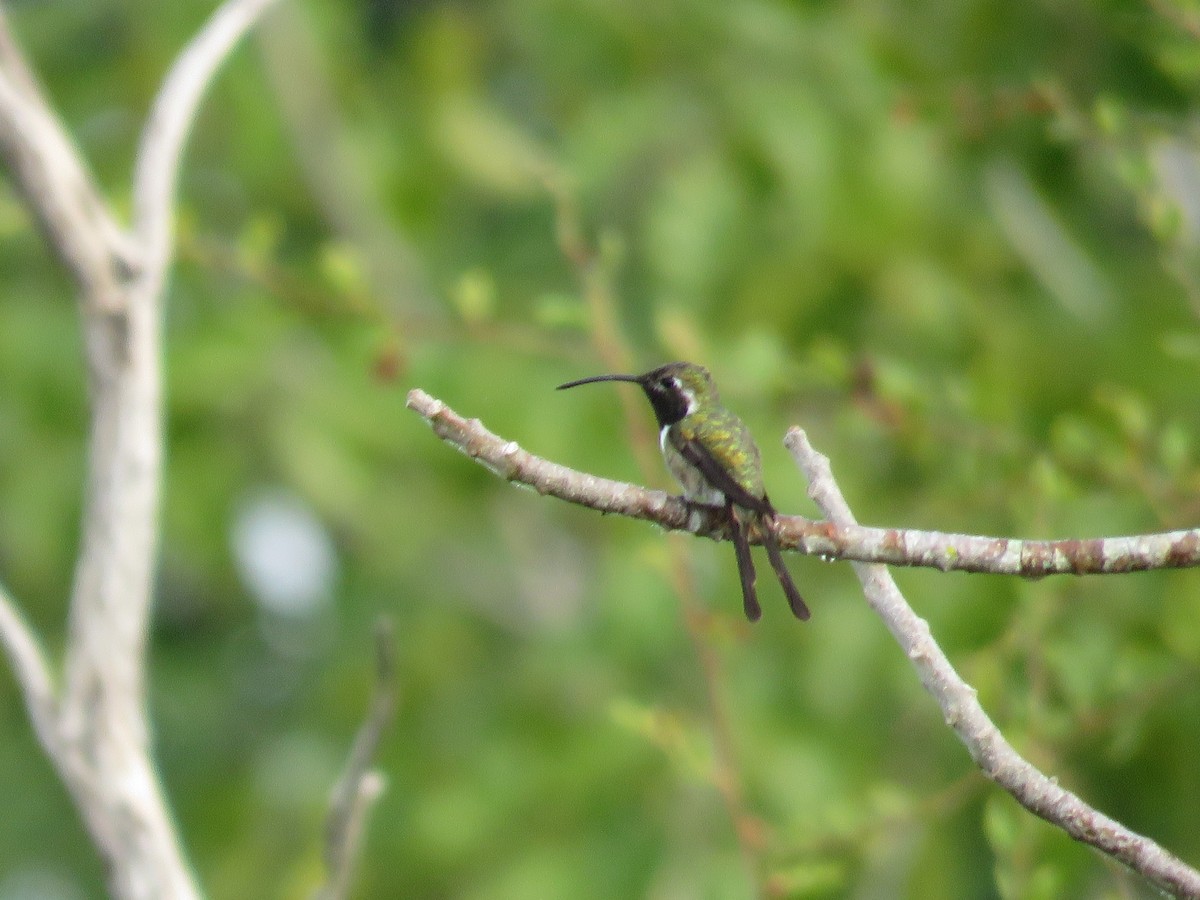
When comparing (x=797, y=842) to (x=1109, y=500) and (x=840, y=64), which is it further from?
(x=840, y=64)

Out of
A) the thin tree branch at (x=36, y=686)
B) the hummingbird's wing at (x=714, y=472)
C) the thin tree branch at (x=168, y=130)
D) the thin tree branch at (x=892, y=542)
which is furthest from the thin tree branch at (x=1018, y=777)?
the thin tree branch at (x=168, y=130)

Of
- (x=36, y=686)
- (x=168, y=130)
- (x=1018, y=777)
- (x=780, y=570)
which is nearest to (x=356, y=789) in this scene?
(x=36, y=686)

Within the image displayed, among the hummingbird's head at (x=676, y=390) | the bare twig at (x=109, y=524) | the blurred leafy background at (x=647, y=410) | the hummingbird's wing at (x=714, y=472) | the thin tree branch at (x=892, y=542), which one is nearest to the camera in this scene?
the thin tree branch at (x=892, y=542)

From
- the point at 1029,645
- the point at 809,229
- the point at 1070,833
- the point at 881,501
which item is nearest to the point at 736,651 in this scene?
the point at 881,501

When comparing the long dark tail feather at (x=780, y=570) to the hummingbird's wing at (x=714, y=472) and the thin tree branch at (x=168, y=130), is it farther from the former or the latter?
the thin tree branch at (x=168, y=130)

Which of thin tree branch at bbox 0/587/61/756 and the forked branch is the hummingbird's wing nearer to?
the forked branch

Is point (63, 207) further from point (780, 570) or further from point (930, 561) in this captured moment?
point (930, 561)
